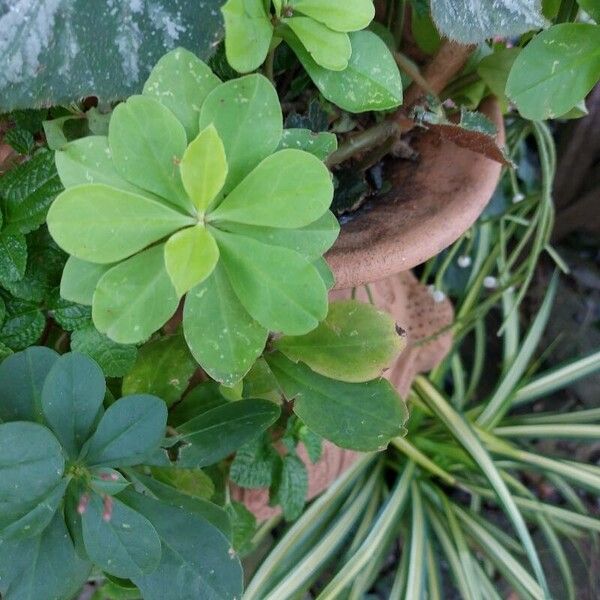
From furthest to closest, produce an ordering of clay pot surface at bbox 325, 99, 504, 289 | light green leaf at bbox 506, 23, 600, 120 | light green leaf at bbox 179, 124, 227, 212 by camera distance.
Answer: clay pot surface at bbox 325, 99, 504, 289 → light green leaf at bbox 506, 23, 600, 120 → light green leaf at bbox 179, 124, 227, 212

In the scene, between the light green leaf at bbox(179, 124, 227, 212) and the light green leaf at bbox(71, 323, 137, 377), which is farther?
the light green leaf at bbox(71, 323, 137, 377)

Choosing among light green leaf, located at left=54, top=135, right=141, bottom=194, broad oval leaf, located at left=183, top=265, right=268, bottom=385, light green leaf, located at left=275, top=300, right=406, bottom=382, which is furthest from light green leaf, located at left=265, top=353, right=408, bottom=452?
light green leaf, located at left=54, top=135, right=141, bottom=194

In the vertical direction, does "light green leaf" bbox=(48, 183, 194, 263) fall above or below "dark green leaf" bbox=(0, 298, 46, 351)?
above

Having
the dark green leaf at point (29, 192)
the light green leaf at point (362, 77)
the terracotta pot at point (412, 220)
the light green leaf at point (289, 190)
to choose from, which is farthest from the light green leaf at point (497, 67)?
the dark green leaf at point (29, 192)

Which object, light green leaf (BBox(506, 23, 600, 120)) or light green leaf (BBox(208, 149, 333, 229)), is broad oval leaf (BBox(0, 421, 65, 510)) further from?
light green leaf (BBox(506, 23, 600, 120))

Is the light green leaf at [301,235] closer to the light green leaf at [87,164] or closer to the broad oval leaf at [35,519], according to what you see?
the light green leaf at [87,164]

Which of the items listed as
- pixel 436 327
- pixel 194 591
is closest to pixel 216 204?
pixel 194 591

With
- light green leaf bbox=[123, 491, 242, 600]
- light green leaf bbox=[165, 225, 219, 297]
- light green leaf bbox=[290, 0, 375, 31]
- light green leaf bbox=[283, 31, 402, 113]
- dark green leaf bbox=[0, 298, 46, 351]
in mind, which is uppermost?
light green leaf bbox=[290, 0, 375, 31]
